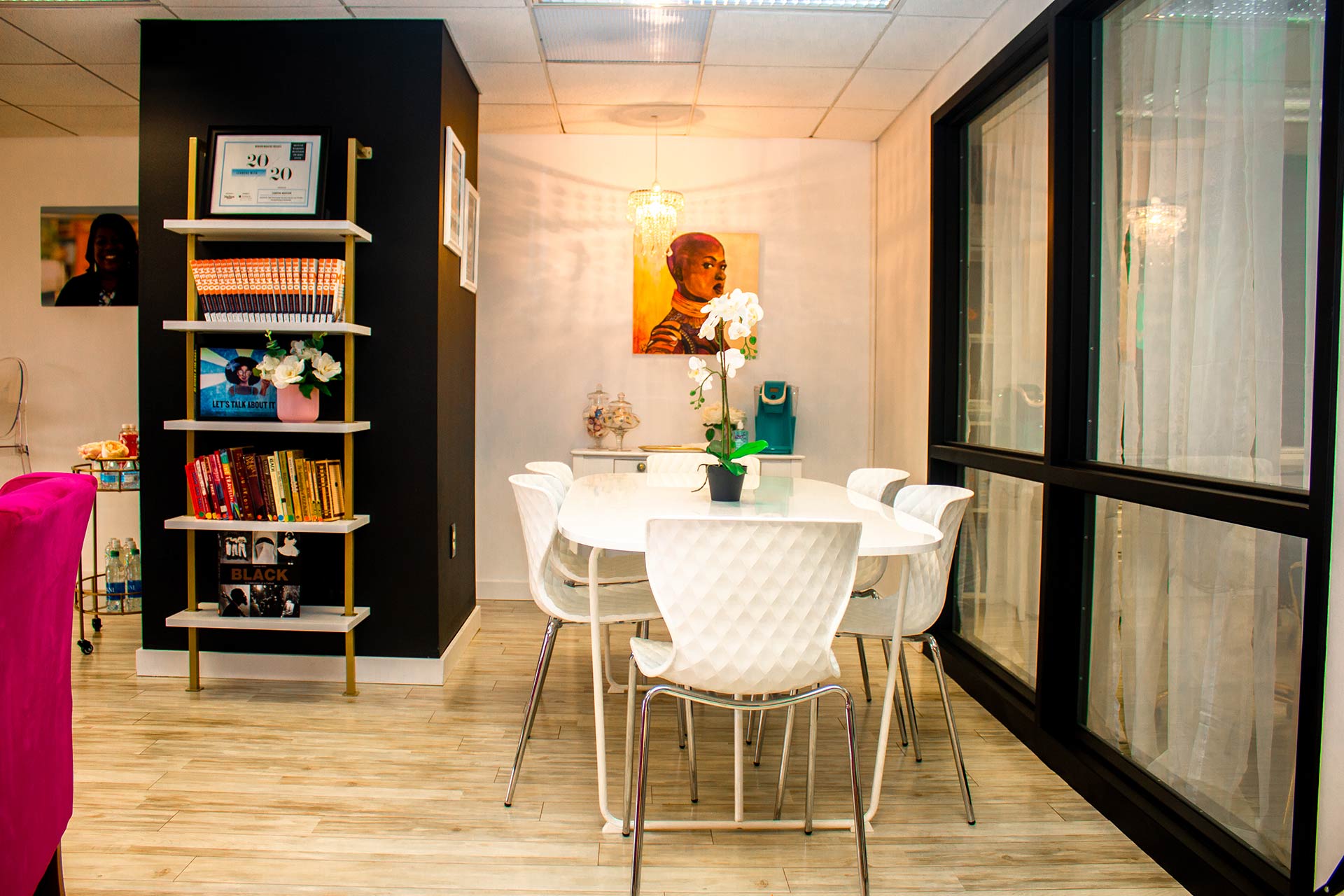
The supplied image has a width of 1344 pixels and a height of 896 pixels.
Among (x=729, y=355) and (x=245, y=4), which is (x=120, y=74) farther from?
(x=729, y=355)

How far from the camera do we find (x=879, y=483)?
3.22 metres

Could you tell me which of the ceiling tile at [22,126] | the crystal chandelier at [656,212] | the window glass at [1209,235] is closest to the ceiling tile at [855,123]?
the crystal chandelier at [656,212]

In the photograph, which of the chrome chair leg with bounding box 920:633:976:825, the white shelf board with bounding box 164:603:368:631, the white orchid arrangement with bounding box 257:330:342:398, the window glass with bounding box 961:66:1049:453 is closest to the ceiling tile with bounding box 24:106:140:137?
the white orchid arrangement with bounding box 257:330:342:398

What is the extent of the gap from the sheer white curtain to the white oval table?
2.14 feet

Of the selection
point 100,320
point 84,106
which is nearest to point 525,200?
point 84,106

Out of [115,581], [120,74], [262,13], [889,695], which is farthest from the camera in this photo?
[115,581]

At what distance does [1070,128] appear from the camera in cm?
276

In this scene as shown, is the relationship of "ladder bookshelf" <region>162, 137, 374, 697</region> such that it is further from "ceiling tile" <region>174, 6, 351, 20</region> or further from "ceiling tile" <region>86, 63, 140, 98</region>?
"ceiling tile" <region>86, 63, 140, 98</region>

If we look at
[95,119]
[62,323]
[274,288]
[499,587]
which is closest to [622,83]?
[274,288]

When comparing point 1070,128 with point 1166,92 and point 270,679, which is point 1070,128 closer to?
point 1166,92

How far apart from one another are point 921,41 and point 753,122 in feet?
4.00

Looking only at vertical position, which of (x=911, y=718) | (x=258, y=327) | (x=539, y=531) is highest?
(x=258, y=327)

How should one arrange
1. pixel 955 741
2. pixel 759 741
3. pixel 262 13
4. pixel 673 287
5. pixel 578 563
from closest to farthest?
pixel 955 741 < pixel 759 741 < pixel 578 563 < pixel 262 13 < pixel 673 287

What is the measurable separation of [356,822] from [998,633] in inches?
94.7
